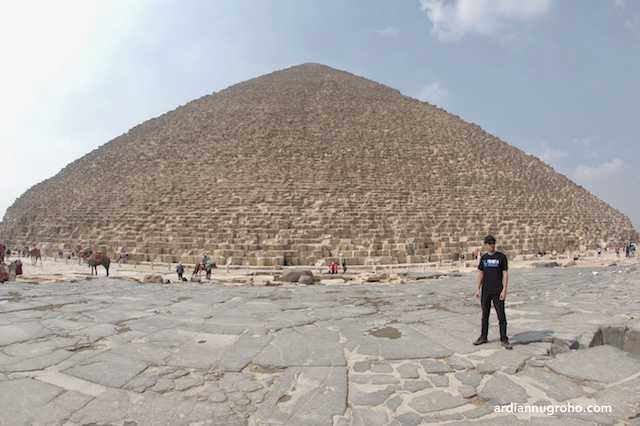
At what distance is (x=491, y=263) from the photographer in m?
3.66

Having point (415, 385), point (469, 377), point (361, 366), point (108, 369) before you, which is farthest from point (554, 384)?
point (108, 369)

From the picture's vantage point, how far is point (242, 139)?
101 ft

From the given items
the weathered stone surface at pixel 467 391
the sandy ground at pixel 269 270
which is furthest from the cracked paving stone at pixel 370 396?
the sandy ground at pixel 269 270

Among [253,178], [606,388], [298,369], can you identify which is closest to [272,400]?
[298,369]

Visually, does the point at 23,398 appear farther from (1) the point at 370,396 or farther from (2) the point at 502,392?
(2) the point at 502,392

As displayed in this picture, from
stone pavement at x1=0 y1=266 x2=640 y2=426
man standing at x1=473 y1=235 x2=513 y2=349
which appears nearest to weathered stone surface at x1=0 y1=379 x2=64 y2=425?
stone pavement at x1=0 y1=266 x2=640 y2=426

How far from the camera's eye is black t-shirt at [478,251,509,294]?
3.62 meters

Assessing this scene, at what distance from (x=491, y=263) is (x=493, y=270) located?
2.4 inches

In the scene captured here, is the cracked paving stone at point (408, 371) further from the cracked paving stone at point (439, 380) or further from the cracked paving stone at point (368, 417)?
the cracked paving stone at point (368, 417)

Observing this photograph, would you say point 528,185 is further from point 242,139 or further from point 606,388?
point 606,388

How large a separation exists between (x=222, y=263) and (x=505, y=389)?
17.2 meters

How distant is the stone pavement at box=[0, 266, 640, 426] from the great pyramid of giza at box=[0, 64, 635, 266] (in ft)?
46.7

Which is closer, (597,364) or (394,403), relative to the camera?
(394,403)

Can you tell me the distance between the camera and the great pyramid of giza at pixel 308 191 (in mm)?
20922
